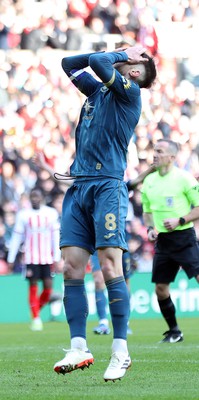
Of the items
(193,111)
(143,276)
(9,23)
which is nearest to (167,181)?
(143,276)

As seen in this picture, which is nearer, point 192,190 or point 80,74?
point 80,74

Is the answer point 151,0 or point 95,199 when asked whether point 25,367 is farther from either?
point 151,0

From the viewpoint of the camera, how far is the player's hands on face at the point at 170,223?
1036 cm

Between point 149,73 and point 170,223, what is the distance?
13.3 feet

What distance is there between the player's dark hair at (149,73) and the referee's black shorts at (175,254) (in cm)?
445

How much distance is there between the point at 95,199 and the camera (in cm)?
629

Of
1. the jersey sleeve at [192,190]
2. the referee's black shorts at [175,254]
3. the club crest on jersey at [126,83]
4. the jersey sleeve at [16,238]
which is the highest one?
the club crest on jersey at [126,83]

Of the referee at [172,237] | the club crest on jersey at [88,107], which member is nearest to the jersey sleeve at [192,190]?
the referee at [172,237]

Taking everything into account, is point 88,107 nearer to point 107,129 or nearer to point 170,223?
point 107,129

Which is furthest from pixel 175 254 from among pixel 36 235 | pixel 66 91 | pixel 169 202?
pixel 66 91

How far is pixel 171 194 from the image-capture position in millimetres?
11047

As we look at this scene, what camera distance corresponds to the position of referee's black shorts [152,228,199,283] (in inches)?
424

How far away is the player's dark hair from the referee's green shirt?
4382mm

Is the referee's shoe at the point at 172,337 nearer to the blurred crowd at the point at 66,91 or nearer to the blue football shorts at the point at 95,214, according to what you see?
the blue football shorts at the point at 95,214
